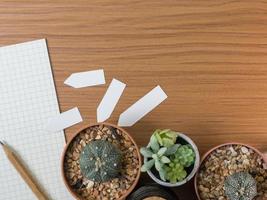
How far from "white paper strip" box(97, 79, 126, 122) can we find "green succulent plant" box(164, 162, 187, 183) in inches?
7.6

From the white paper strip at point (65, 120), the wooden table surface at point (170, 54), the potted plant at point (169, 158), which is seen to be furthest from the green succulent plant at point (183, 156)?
the white paper strip at point (65, 120)

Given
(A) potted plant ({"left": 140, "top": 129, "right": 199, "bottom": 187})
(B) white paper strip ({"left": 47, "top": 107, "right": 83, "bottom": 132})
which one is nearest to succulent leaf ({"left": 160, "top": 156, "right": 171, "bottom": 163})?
(A) potted plant ({"left": 140, "top": 129, "right": 199, "bottom": 187})

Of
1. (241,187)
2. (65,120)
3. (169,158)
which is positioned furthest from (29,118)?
(241,187)

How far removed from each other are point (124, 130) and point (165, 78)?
0.49 feet

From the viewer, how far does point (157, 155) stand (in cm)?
80

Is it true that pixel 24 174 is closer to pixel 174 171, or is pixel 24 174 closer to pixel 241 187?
pixel 174 171

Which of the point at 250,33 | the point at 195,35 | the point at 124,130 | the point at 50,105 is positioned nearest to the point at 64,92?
the point at 50,105

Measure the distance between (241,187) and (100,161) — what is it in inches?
10.1

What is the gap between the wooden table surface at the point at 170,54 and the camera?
3.11 ft

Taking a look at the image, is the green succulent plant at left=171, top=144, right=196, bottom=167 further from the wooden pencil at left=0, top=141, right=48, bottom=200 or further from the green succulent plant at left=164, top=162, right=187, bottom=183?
the wooden pencil at left=0, top=141, right=48, bottom=200

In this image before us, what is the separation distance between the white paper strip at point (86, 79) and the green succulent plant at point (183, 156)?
23cm

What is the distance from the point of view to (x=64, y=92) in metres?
0.95

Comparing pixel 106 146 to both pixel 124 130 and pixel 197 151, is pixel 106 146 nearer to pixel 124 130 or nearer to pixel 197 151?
pixel 124 130

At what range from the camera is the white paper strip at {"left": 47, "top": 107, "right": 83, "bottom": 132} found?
94cm
